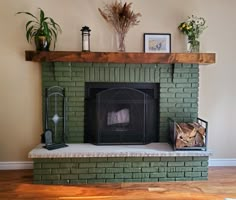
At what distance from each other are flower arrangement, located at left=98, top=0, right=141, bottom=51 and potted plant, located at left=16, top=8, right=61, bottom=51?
0.62 m

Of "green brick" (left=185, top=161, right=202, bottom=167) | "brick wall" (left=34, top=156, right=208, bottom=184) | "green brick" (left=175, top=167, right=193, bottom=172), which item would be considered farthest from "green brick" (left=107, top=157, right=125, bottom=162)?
"green brick" (left=185, top=161, right=202, bottom=167)

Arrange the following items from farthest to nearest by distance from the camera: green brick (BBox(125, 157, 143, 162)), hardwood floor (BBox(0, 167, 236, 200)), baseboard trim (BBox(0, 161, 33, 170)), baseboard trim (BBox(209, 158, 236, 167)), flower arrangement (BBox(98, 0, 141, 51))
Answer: baseboard trim (BBox(209, 158, 236, 167)), baseboard trim (BBox(0, 161, 33, 170)), flower arrangement (BBox(98, 0, 141, 51)), green brick (BBox(125, 157, 143, 162)), hardwood floor (BBox(0, 167, 236, 200))

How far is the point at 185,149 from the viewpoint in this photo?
269 cm

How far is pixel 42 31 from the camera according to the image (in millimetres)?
2734

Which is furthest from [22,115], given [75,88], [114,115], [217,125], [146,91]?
[217,125]

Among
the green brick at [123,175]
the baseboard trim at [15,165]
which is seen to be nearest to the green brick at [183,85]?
the green brick at [123,175]

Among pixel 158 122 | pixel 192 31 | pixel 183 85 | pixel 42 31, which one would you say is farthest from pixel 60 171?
pixel 192 31

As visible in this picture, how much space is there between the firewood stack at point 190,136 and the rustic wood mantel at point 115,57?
0.79 m

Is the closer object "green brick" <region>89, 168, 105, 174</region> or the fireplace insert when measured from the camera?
"green brick" <region>89, 168, 105, 174</region>

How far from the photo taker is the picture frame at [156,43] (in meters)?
2.97

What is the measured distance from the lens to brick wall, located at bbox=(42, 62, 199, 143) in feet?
9.55

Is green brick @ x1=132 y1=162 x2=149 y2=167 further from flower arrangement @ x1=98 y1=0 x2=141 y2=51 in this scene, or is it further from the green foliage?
the green foliage

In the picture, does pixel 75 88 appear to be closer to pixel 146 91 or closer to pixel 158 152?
pixel 146 91

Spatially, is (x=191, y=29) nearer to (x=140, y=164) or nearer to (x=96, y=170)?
→ (x=140, y=164)
